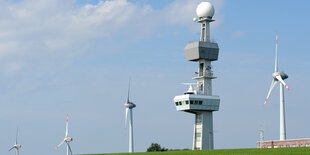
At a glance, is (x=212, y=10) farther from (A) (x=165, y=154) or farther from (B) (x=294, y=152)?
(B) (x=294, y=152)

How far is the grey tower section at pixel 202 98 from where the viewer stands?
148m

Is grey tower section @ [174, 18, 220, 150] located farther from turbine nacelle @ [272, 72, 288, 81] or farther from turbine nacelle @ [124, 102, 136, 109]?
turbine nacelle @ [124, 102, 136, 109]

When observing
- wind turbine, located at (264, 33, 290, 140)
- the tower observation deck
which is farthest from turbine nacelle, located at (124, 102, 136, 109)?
wind turbine, located at (264, 33, 290, 140)

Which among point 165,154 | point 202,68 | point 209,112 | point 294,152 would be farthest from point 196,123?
point 294,152

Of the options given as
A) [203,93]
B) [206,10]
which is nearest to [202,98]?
[203,93]

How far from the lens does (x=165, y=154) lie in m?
92.1

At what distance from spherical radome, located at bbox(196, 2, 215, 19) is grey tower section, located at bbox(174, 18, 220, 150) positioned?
5.34 ft

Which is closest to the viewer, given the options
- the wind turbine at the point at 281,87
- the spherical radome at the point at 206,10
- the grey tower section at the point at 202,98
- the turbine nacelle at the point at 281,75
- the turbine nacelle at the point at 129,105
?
the wind turbine at the point at 281,87

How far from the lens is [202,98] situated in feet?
486

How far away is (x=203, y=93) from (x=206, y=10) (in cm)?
2422

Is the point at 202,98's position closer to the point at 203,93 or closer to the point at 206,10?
the point at 203,93

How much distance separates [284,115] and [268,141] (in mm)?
7937

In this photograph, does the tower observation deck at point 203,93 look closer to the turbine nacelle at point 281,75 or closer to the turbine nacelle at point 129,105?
the turbine nacelle at point 281,75

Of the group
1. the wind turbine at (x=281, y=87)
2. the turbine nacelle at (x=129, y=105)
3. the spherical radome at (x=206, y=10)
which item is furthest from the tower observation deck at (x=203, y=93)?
the turbine nacelle at (x=129, y=105)
